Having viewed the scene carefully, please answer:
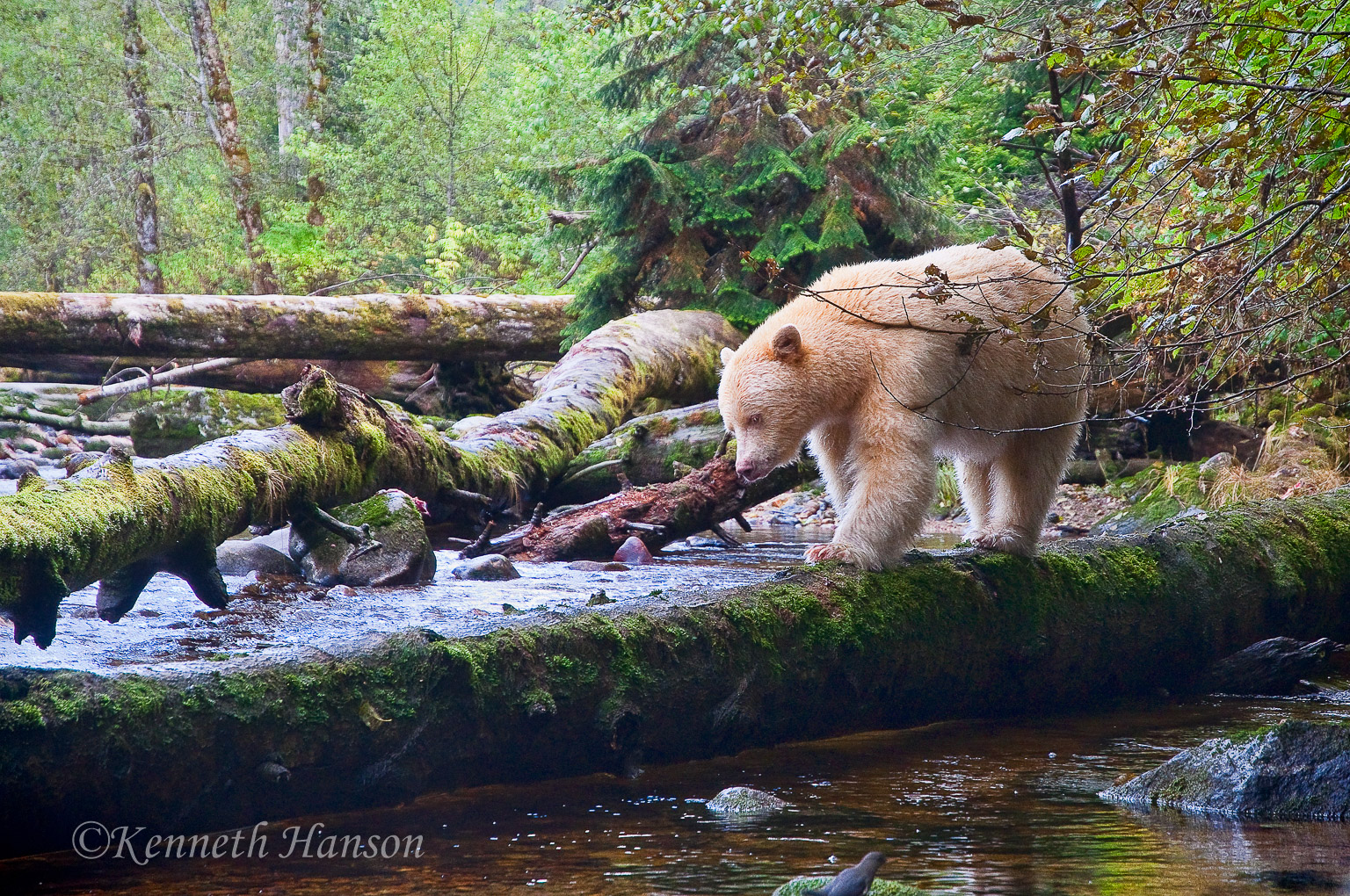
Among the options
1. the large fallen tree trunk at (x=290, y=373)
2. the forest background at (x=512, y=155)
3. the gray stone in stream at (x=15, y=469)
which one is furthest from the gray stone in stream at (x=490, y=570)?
the large fallen tree trunk at (x=290, y=373)

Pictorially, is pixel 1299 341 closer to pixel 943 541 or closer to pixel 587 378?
pixel 943 541

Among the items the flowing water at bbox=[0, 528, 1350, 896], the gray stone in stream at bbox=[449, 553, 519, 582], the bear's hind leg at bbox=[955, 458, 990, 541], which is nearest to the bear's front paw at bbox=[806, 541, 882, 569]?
the flowing water at bbox=[0, 528, 1350, 896]

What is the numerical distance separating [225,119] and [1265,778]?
28555 mm

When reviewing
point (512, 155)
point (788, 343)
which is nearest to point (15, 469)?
point (788, 343)

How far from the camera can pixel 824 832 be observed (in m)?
3.24

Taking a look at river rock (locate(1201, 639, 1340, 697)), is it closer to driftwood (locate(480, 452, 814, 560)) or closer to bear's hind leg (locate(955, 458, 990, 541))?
bear's hind leg (locate(955, 458, 990, 541))

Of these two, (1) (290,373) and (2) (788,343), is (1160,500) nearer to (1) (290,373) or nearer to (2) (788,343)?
(2) (788,343)

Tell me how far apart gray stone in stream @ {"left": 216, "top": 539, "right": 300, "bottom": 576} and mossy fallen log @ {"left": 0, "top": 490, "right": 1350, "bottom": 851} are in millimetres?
3766

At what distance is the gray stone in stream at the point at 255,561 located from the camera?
7.10 meters

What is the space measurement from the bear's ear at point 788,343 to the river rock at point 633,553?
136 inches

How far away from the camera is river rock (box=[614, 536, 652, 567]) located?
8.04 meters

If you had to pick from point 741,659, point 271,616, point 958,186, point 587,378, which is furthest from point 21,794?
point 958,186

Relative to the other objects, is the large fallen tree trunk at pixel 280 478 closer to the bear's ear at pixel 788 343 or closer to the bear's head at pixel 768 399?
the bear's head at pixel 768 399

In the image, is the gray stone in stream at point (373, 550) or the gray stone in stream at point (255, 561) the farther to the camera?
the gray stone in stream at point (255, 561)
